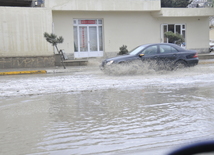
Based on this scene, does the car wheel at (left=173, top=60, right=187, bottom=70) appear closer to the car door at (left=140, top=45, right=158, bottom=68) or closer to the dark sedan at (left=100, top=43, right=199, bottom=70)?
the dark sedan at (left=100, top=43, right=199, bottom=70)

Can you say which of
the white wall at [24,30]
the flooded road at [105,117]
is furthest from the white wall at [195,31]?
the flooded road at [105,117]

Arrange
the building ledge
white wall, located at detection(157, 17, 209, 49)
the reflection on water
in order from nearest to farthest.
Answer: the reflection on water, the building ledge, white wall, located at detection(157, 17, 209, 49)

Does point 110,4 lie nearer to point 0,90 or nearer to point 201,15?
point 201,15

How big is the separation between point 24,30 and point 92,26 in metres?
5.55

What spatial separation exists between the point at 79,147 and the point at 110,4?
17.4 m

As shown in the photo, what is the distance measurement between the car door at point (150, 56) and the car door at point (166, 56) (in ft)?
0.69

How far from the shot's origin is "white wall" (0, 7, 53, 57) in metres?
17.2

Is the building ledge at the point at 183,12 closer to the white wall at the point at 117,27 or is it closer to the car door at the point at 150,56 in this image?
the white wall at the point at 117,27

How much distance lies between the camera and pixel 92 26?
70.0 ft

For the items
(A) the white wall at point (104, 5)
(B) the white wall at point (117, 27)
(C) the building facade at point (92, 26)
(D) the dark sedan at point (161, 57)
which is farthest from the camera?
(B) the white wall at point (117, 27)

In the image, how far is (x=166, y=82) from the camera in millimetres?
10359

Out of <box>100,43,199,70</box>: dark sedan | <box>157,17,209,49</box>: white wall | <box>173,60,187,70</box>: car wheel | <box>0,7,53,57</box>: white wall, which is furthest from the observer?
<box>157,17,209,49</box>: white wall

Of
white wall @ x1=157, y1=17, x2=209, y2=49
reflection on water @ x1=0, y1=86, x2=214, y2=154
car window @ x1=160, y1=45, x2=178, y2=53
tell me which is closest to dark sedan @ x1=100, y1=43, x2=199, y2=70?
car window @ x1=160, y1=45, x2=178, y2=53

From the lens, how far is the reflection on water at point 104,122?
14.2 ft
